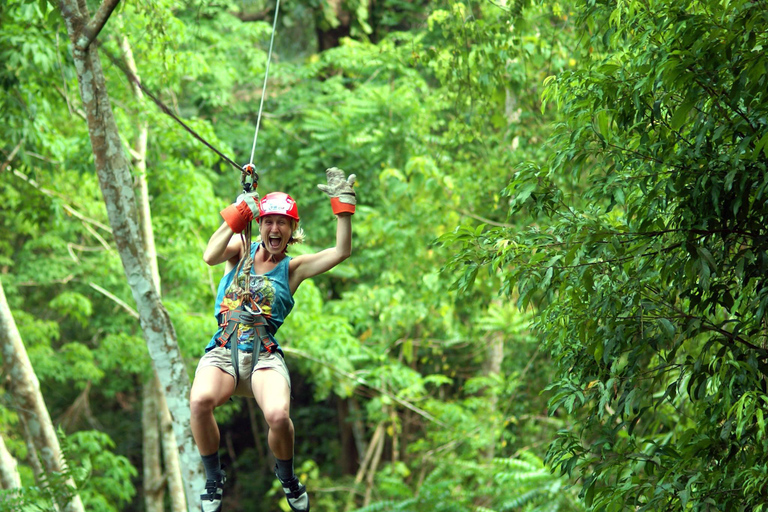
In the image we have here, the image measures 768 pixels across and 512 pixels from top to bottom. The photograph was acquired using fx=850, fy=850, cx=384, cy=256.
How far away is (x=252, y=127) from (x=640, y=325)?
9.65m

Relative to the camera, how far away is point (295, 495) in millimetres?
3859

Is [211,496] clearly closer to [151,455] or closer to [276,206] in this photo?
[276,206]

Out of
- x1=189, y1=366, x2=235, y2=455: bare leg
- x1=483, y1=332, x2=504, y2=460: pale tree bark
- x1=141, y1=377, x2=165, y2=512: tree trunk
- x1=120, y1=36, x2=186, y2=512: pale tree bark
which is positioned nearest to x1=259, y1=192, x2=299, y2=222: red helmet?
x1=189, y1=366, x2=235, y2=455: bare leg

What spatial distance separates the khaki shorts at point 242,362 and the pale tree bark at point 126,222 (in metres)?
2.18

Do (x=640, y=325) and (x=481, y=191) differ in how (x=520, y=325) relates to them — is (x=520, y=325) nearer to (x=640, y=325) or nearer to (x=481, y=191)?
(x=481, y=191)

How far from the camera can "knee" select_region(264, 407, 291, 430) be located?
3.54 metres

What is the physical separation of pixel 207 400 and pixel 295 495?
2.10 feet

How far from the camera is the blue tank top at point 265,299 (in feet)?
12.6

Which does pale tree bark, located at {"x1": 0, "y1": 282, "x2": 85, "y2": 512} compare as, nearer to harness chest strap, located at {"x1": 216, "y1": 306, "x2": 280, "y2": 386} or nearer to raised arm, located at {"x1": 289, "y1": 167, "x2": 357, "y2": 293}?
harness chest strap, located at {"x1": 216, "y1": 306, "x2": 280, "y2": 386}

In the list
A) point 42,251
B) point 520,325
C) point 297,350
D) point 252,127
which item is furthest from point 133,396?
point 520,325

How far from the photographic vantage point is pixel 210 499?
3.79 metres

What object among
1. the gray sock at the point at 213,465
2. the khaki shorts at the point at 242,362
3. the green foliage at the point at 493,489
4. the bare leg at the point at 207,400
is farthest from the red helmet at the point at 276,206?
the green foliage at the point at 493,489

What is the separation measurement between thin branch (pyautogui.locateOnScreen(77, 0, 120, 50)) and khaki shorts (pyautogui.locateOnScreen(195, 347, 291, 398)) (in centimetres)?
230

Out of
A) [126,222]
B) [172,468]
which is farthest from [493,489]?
[126,222]
